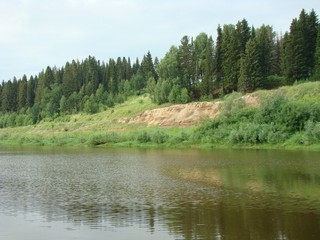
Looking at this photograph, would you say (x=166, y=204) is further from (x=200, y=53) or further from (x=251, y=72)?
(x=200, y=53)

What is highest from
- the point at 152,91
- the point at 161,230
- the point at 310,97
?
the point at 152,91

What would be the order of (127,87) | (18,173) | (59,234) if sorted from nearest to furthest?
(59,234) < (18,173) < (127,87)

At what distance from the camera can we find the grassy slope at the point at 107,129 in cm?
6981

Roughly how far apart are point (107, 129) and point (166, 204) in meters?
73.5

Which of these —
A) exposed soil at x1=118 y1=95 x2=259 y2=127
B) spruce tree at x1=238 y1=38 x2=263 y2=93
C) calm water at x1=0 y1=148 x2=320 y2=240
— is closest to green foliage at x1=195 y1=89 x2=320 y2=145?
exposed soil at x1=118 y1=95 x2=259 y2=127

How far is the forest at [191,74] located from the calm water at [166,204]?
47364mm

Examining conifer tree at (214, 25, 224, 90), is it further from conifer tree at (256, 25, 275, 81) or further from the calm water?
the calm water

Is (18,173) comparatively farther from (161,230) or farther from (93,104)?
(93,104)

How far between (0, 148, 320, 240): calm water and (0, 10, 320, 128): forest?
47364 millimetres

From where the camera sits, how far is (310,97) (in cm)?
6556

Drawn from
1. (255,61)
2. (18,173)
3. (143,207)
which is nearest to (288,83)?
(255,61)

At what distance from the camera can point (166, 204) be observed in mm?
20547

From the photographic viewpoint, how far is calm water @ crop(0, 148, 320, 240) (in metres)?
15.5

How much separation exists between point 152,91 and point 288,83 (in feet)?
116
